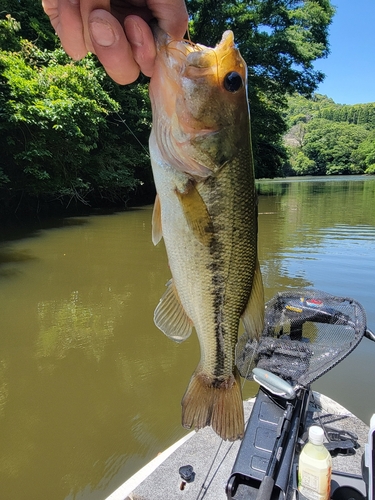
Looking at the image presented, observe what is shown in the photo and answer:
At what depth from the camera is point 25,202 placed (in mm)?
16656

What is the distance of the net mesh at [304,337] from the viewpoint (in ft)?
8.87

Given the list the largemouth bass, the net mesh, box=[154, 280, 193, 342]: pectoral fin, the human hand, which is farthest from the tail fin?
the human hand

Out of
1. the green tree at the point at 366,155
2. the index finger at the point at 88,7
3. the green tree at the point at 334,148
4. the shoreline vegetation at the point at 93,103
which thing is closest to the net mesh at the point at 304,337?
the index finger at the point at 88,7

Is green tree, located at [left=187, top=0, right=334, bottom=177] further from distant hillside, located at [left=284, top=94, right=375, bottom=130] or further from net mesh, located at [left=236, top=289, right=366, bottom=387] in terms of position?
distant hillside, located at [left=284, top=94, right=375, bottom=130]

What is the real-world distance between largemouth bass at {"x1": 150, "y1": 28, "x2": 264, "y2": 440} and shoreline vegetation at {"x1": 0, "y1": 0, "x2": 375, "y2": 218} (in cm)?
709

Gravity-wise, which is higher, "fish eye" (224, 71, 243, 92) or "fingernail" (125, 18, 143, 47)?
"fingernail" (125, 18, 143, 47)

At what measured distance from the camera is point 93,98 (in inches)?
559

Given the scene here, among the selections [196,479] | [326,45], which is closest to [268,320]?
[196,479]

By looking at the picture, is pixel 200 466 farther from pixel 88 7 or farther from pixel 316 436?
pixel 88 7

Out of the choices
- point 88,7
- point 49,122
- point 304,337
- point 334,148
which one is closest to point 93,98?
point 49,122

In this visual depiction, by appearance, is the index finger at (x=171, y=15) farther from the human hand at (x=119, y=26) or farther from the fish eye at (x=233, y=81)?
the fish eye at (x=233, y=81)

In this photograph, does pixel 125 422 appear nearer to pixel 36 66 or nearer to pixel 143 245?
pixel 143 245

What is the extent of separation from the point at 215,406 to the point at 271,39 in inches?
973

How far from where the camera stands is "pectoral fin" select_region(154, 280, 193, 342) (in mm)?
1572
